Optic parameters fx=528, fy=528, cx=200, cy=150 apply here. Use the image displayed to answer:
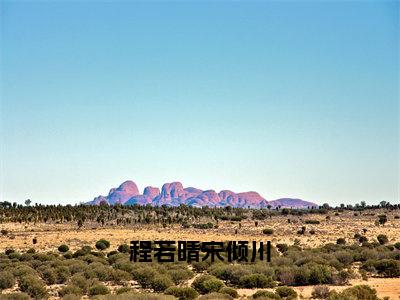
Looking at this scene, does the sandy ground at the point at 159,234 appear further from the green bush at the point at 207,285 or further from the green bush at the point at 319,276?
the green bush at the point at 207,285

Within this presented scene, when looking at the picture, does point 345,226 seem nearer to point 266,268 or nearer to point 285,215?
point 285,215

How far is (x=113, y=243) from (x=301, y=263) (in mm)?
31348

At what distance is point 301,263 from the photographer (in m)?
34.4

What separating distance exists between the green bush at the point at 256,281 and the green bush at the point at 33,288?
10429mm

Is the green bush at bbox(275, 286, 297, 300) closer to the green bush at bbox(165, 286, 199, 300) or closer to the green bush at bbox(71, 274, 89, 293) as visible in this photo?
the green bush at bbox(165, 286, 199, 300)

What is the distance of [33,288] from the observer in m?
25.8

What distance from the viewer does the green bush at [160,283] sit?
27.6 metres

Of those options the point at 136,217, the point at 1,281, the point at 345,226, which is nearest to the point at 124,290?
the point at 1,281

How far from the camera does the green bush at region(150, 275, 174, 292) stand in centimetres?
2762

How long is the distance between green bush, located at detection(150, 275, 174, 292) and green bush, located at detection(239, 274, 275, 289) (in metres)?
4.06

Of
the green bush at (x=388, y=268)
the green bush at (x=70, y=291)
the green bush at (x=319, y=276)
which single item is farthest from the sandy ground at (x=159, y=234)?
the green bush at (x=70, y=291)

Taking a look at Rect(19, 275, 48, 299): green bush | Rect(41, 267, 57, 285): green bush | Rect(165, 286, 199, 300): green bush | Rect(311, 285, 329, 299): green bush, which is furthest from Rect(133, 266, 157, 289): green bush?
Rect(311, 285, 329, 299): green bush

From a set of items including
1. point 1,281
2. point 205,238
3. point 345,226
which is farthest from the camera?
point 345,226

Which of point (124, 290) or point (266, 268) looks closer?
point (124, 290)
